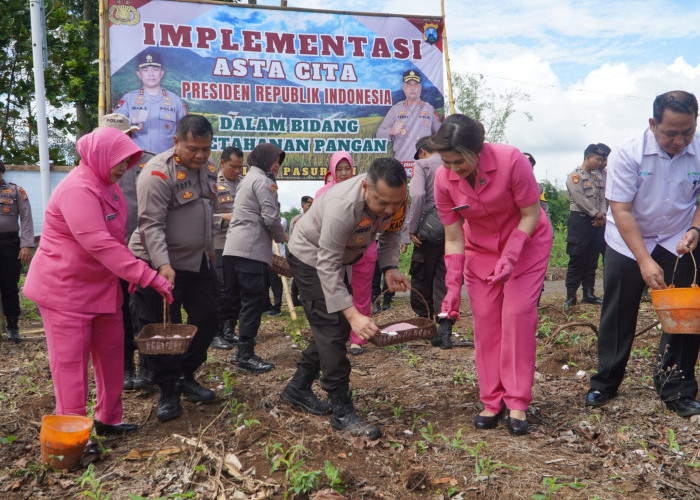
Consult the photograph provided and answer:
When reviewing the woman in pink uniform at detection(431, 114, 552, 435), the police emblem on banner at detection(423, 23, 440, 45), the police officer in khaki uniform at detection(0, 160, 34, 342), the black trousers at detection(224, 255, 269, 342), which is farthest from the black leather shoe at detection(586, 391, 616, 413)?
the police officer in khaki uniform at detection(0, 160, 34, 342)

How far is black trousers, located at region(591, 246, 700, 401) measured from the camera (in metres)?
3.67

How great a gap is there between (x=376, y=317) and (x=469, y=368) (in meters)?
2.90

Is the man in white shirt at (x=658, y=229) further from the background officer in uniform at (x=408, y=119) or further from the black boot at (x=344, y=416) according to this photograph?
the background officer in uniform at (x=408, y=119)

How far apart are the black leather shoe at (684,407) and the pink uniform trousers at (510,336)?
3.25ft

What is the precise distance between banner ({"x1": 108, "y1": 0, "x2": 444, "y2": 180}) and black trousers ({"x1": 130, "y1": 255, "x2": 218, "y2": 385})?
3.72 meters

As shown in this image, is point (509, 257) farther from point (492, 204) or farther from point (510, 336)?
point (510, 336)

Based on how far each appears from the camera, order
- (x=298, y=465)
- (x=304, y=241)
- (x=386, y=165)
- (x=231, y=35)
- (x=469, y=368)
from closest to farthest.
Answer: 1. (x=298, y=465)
2. (x=386, y=165)
3. (x=304, y=241)
4. (x=469, y=368)
5. (x=231, y=35)

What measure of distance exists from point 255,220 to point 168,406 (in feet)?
6.32

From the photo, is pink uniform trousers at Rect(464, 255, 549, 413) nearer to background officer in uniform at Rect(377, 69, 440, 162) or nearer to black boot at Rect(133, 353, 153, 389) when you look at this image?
black boot at Rect(133, 353, 153, 389)

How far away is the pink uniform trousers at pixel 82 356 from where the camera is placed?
3.26 meters

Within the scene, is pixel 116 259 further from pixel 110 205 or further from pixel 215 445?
pixel 215 445

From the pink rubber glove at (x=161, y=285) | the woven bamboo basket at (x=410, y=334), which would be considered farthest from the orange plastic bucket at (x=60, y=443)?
the woven bamboo basket at (x=410, y=334)

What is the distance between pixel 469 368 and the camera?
4.86 metres

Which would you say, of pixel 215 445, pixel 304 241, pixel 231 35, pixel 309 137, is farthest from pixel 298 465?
pixel 231 35
